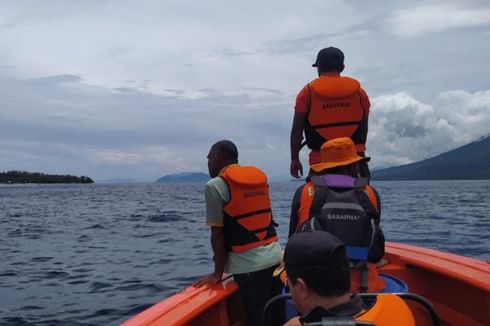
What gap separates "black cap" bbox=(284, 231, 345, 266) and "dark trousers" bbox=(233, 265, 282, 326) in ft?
7.14

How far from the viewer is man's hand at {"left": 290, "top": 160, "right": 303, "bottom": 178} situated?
4953 mm

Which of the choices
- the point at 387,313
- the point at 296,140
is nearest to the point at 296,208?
the point at 296,140

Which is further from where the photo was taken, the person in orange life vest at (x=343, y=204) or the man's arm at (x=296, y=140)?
the man's arm at (x=296, y=140)

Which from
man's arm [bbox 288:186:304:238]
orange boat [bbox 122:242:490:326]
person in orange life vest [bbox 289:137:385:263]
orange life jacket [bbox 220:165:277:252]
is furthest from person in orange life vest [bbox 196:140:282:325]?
person in orange life vest [bbox 289:137:385:263]

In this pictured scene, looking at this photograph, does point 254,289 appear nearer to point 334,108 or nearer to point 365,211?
point 365,211

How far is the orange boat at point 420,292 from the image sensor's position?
13.5 feet

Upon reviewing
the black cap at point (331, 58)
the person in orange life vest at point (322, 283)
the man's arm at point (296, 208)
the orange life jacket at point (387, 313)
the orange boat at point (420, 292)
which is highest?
the black cap at point (331, 58)

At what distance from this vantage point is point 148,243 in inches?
701

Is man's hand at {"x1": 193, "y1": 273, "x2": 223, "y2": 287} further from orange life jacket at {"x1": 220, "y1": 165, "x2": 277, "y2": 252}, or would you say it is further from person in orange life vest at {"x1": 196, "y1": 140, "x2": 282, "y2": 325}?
orange life jacket at {"x1": 220, "y1": 165, "x2": 277, "y2": 252}

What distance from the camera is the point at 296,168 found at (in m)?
4.99

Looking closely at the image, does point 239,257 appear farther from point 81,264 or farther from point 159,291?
point 81,264

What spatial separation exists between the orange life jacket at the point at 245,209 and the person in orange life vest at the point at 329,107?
59 cm

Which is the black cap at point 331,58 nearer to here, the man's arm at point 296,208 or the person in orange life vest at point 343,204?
the person in orange life vest at point 343,204

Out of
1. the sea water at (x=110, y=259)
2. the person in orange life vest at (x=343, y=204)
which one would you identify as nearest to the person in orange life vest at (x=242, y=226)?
the person in orange life vest at (x=343, y=204)
